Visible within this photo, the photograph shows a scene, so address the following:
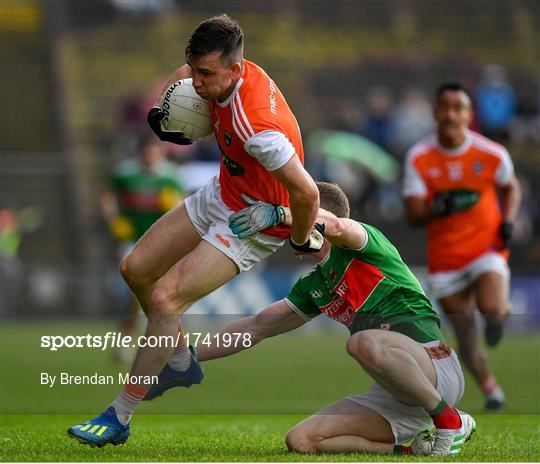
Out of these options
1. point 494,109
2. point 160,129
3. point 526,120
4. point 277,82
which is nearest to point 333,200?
point 160,129

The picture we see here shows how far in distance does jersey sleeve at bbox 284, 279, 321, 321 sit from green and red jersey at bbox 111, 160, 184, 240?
6.36 metres

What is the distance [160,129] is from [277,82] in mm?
17787

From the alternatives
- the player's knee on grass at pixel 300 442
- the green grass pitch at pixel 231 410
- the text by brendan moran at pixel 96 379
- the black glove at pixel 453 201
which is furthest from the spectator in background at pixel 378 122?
the player's knee on grass at pixel 300 442

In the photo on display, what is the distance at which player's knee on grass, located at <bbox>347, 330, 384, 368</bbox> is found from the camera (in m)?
5.80

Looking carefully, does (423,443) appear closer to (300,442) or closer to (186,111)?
(300,442)

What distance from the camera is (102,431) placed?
19.4 feet

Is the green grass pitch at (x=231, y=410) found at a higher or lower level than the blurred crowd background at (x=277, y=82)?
higher

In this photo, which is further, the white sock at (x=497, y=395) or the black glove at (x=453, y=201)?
the black glove at (x=453, y=201)

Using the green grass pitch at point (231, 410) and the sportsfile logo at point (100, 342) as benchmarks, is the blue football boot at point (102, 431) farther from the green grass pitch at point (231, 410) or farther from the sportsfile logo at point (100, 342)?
the sportsfile logo at point (100, 342)

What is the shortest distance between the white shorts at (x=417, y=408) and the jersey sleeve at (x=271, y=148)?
47.6 inches

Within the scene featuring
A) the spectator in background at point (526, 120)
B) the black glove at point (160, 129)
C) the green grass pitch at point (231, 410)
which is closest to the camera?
the green grass pitch at point (231, 410)

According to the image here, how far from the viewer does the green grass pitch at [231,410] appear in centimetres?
596

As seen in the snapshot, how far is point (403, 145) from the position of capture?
20.8 meters

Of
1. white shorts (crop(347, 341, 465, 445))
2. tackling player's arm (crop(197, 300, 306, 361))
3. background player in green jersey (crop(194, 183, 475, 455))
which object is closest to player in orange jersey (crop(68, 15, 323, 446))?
tackling player's arm (crop(197, 300, 306, 361))
